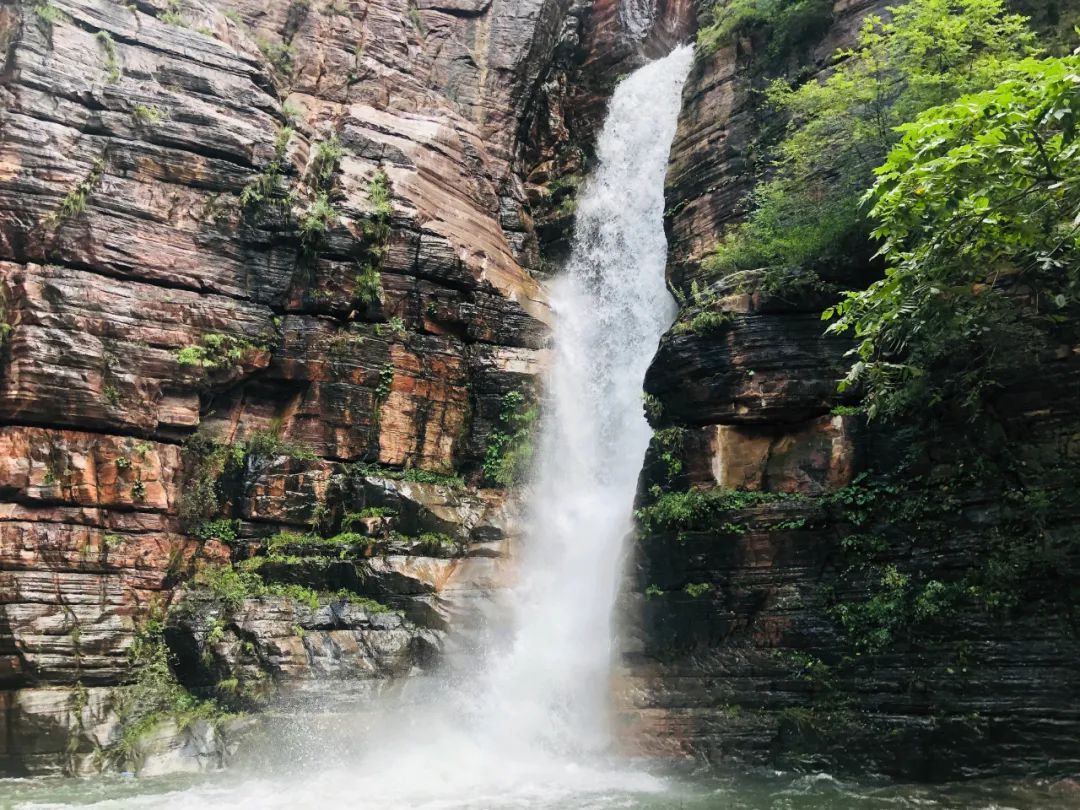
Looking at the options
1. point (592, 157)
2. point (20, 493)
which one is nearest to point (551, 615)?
point (20, 493)

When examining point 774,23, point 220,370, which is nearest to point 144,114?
point 220,370

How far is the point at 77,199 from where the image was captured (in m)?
16.1

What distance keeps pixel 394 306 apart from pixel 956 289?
41.0ft

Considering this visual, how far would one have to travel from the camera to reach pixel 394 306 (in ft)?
62.4

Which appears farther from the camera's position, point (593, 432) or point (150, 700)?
point (593, 432)

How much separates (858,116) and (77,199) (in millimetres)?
15839

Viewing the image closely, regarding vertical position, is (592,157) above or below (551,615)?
above

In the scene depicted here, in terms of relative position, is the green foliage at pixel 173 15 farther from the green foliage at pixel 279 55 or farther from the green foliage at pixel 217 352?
the green foliage at pixel 217 352

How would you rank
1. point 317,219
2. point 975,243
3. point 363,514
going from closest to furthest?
point 975,243 → point 363,514 → point 317,219

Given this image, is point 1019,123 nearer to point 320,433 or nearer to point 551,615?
point 551,615

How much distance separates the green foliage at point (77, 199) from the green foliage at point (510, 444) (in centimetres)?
1013

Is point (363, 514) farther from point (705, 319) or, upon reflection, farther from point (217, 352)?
point (705, 319)

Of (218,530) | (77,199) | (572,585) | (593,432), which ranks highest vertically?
(77,199)

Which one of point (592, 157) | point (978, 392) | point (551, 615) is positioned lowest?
point (551, 615)
